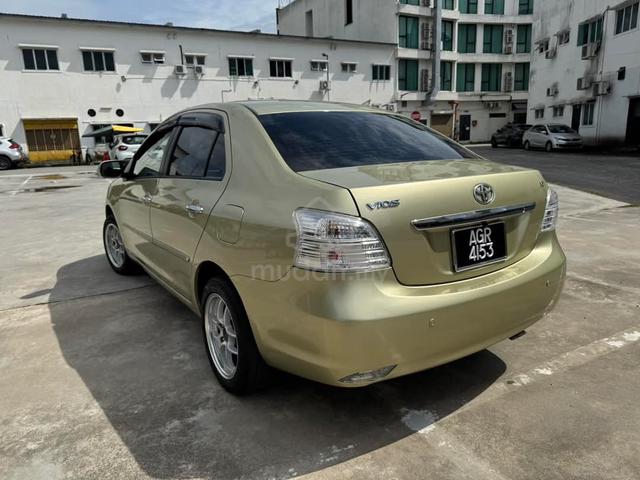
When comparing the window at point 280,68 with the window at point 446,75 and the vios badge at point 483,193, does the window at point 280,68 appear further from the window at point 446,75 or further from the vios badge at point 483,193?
the vios badge at point 483,193

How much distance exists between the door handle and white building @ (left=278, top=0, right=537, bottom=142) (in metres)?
34.2

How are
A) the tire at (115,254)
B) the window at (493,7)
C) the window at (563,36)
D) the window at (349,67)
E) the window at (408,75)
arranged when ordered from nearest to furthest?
the tire at (115,254)
the window at (563,36)
the window at (349,67)
the window at (408,75)
the window at (493,7)

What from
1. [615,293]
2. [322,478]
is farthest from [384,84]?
[322,478]

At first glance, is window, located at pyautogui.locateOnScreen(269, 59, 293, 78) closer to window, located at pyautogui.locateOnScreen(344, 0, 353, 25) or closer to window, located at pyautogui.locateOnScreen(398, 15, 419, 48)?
window, located at pyautogui.locateOnScreen(398, 15, 419, 48)

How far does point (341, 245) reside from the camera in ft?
6.36

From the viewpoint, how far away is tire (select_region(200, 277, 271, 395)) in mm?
2414

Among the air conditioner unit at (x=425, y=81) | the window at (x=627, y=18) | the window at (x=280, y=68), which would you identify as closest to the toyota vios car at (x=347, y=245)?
the window at (x=627, y=18)

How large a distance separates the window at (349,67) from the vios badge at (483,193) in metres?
32.0

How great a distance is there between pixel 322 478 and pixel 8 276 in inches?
173

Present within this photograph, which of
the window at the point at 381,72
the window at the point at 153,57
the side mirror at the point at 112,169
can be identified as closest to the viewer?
the side mirror at the point at 112,169

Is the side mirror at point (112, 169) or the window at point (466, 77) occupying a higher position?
the window at point (466, 77)

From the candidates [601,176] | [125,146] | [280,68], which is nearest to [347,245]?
[601,176]

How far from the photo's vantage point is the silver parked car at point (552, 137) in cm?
2281

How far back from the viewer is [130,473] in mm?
2051
